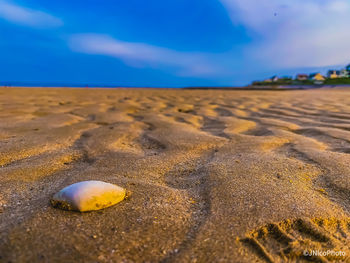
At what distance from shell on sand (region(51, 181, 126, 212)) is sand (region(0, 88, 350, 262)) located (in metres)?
0.02

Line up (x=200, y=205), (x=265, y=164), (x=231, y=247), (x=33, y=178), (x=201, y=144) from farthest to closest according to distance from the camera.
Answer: (x=201, y=144) < (x=265, y=164) < (x=33, y=178) < (x=200, y=205) < (x=231, y=247)

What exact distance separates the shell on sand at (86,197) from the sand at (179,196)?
25 mm

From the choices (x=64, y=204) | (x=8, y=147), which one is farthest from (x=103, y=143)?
(x=64, y=204)

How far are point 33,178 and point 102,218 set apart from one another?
0.54 meters

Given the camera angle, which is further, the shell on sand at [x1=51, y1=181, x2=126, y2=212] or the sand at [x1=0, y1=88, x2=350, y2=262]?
the shell on sand at [x1=51, y1=181, x2=126, y2=212]

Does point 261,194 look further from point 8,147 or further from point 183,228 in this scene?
point 8,147

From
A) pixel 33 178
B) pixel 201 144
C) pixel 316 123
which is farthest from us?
pixel 316 123

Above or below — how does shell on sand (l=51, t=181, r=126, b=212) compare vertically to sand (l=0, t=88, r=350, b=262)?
above

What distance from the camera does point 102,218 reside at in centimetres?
82

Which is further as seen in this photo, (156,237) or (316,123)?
(316,123)

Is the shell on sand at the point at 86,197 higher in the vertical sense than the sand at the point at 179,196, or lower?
higher

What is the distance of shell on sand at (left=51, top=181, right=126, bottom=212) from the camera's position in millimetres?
851

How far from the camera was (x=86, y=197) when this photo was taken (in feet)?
2.83

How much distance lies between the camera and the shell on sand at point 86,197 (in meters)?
0.85
